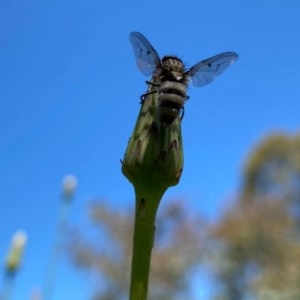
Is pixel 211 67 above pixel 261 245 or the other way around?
the other way around

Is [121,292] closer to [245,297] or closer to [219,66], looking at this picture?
[245,297]

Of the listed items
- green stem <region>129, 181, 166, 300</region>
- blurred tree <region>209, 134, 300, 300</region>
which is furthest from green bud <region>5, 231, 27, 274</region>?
blurred tree <region>209, 134, 300, 300</region>

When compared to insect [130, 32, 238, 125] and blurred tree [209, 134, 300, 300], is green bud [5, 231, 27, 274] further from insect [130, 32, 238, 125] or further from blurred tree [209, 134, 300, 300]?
blurred tree [209, 134, 300, 300]

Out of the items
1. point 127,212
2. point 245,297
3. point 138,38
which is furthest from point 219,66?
point 127,212

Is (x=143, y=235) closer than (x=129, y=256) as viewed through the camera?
Yes

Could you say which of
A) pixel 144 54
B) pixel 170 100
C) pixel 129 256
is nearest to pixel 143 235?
pixel 170 100

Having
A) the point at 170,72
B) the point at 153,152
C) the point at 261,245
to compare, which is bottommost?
the point at 153,152

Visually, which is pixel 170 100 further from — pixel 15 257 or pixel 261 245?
pixel 261 245
